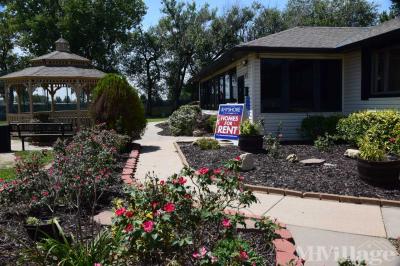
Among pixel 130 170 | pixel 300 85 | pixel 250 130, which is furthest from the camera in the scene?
pixel 300 85

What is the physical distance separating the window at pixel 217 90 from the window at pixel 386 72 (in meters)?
5.59

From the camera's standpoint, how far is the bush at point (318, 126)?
35.7ft

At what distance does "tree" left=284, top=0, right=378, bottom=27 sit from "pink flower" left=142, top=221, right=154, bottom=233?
38283 millimetres

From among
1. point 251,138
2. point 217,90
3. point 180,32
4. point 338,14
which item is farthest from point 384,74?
point 338,14

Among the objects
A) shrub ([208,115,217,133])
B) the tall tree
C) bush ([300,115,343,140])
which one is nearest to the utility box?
shrub ([208,115,217,133])

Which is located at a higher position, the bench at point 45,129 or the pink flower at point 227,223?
the bench at point 45,129

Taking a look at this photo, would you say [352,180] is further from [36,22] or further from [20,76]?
[36,22]

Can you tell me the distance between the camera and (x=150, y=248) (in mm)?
2412

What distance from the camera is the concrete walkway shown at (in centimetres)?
357

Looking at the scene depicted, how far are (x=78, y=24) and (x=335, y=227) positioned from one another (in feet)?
115

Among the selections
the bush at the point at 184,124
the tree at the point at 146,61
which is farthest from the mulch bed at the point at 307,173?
the tree at the point at 146,61

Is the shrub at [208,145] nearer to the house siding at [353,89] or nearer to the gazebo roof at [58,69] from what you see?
the house siding at [353,89]

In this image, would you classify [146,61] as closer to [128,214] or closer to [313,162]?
[313,162]

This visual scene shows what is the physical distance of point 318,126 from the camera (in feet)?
36.3
